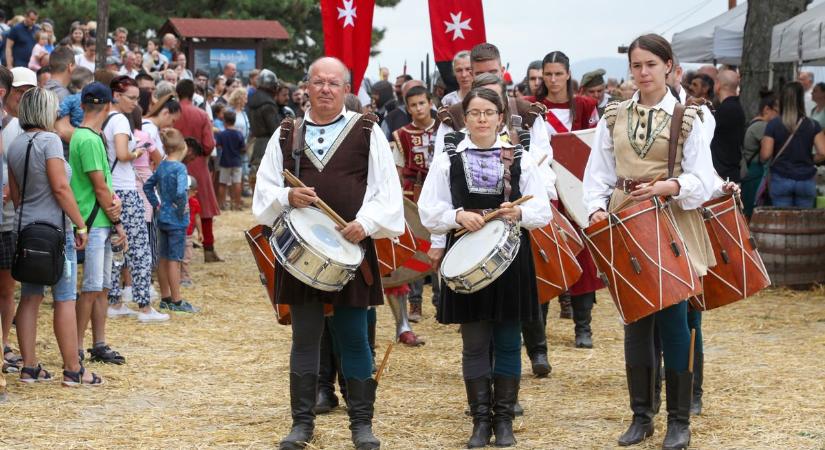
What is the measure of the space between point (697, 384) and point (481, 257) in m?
1.68

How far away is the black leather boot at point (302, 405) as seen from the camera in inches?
234

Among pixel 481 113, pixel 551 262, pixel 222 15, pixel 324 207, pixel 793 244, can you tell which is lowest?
pixel 793 244

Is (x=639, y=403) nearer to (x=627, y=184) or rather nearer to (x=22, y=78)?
(x=627, y=184)

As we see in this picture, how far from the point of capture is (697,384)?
6.64 meters

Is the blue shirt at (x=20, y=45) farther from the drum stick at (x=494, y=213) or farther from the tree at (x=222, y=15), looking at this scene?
the drum stick at (x=494, y=213)

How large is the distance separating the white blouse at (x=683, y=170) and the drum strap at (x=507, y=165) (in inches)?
15.7

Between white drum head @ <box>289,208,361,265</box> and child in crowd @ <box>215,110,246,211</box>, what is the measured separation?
13322 millimetres

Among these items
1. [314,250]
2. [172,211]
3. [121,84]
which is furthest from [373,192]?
[172,211]

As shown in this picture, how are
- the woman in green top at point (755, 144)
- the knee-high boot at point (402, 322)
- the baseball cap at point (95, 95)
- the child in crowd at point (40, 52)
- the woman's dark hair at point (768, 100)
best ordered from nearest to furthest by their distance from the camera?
the baseball cap at point (95, 95), the knee-high boot at point (402, 322), the woman in green top at point (755, 144), the woman's dark hair at point (768, 100), the child in crowd at point (40, 52)

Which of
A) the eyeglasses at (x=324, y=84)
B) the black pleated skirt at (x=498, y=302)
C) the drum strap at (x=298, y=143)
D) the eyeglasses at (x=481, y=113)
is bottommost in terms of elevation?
the black pleated skirt at (x=498, y=302)

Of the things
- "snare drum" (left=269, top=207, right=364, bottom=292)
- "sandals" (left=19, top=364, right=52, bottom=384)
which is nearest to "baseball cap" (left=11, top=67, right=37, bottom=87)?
"sandals" (left=19, top=364, right=52, bottom=384)

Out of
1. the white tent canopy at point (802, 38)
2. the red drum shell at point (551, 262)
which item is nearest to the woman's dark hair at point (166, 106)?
the red drum shell at point (551, 262)

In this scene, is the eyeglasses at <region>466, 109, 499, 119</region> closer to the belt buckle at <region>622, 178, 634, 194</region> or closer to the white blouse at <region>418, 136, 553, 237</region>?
the white blouse at <region>418, 136, 553, 237</region>

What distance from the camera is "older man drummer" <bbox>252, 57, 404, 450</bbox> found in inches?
230
